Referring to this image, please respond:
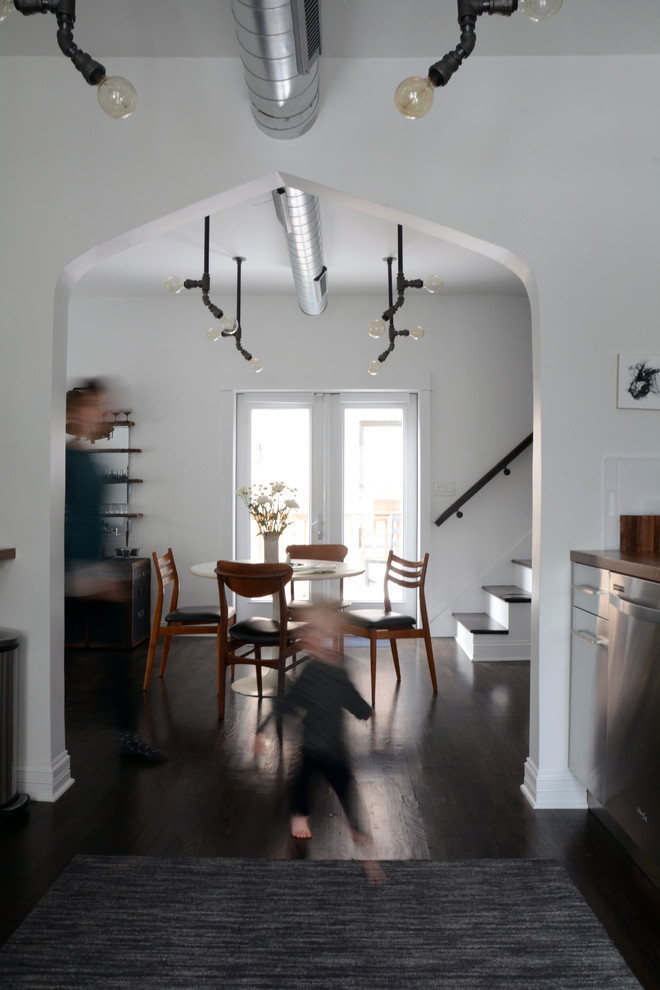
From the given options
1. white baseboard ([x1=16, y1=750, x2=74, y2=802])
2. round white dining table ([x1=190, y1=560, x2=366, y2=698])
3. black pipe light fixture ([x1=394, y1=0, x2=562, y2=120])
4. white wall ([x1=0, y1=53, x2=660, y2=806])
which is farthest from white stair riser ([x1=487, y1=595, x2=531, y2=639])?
black pipe light fixture ([x1=394, y1=0, x2=562, y2=120])

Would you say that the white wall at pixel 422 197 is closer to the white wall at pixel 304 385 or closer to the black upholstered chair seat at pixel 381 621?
the black upholstered chair seat at pixel 381 621

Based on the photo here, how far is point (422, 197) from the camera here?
10.4 feet

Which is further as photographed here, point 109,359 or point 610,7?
point 109,359

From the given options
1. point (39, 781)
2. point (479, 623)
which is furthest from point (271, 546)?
point (479, 623)

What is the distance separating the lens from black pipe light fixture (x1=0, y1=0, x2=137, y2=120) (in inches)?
79.0

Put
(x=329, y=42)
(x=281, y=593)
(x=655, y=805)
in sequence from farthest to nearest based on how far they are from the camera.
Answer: (x=281, y=593) → (x=329, y=42) → (x=655, y=805)

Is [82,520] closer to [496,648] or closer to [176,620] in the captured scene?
[176,620]

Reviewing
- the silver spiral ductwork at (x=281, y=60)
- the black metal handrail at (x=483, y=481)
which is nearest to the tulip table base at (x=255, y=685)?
the black metal handrail at (x=483, y=481)

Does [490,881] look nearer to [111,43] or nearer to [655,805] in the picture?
[655,805]

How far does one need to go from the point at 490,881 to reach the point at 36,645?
2.07m

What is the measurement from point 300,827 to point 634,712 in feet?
4.39

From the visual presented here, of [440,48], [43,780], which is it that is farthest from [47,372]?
[440,48]

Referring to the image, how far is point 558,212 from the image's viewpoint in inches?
125

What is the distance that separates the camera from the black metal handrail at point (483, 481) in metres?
6.70
